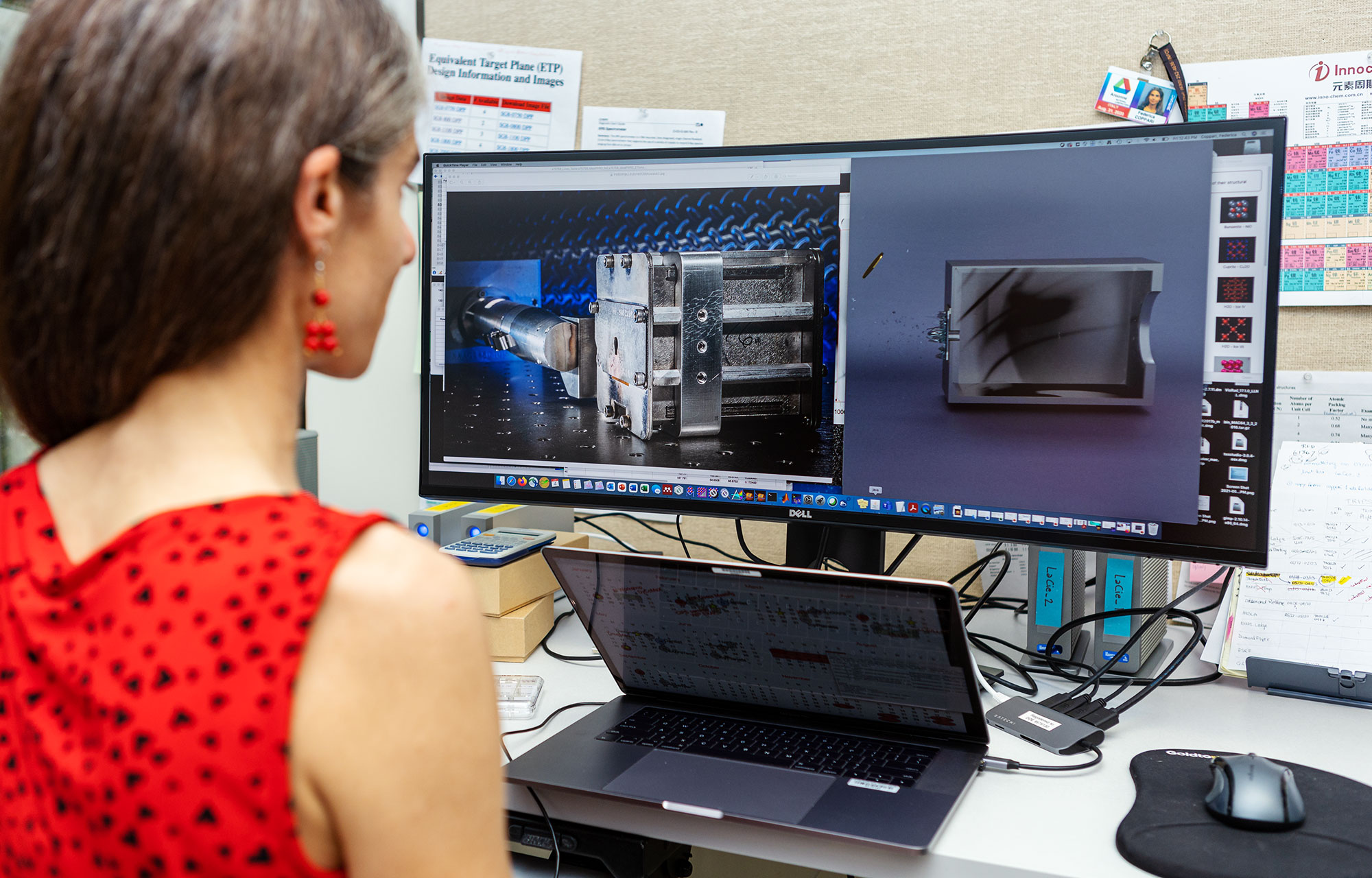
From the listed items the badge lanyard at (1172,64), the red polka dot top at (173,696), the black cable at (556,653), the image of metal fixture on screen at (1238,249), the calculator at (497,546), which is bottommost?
the black cable at (556,653)

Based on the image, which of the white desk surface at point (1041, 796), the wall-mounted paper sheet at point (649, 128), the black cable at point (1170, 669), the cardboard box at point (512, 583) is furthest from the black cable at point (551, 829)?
the wall-mounted paper sheet at point (649, 128)

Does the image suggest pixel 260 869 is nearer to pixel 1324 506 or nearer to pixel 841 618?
pixel 841 618

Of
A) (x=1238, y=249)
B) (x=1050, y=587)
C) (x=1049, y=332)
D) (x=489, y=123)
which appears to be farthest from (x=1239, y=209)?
(x=489, y=123)

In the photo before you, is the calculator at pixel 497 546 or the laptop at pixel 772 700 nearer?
the laptop at pixel 772 700

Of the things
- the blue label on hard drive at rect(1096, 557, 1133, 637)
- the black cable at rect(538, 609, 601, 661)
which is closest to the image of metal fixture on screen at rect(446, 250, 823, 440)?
the black cable at rect(538, 609, 601, 661)

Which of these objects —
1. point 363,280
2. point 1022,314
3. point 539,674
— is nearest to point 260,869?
point 363,280

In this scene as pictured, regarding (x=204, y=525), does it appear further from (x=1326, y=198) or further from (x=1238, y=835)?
(x=1326, y=198)

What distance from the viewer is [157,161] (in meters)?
0.40

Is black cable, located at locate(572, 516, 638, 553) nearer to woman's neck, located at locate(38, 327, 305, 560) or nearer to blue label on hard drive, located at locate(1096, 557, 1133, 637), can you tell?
blue label on hard drive, located at locate(1096, 557, 1133, 637)

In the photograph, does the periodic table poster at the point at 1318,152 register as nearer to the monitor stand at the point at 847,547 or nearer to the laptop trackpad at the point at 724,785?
the monitor stand at the point at 847,547

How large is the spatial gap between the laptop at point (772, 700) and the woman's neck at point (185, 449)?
37cm

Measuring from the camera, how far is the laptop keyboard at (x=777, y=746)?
73 centimetres

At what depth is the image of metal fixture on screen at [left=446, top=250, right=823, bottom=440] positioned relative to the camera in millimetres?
946

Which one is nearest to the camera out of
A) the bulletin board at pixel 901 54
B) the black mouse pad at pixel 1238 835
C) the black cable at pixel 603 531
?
the black mouse pad at pixel 1238 835
